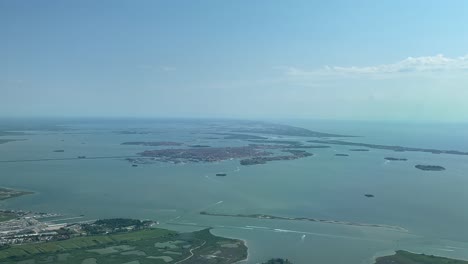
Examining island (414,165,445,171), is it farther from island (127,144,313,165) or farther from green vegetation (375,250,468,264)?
green vegetation (375,250,468,264)

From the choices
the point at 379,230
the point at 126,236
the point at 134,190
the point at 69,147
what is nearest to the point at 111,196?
the point at 134,190

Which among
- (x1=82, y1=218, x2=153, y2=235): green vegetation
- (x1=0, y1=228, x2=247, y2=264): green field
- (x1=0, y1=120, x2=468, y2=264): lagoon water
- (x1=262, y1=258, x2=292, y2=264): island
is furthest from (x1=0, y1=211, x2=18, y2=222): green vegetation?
(x1=262, y1=258, x2=292, y2=264): island

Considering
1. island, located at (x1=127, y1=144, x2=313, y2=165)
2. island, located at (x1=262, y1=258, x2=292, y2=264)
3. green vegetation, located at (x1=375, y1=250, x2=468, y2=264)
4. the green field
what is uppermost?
island, located at (x1=127, y1=144, x2=313, y2=165)

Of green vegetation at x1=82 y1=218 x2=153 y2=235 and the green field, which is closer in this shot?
the green field

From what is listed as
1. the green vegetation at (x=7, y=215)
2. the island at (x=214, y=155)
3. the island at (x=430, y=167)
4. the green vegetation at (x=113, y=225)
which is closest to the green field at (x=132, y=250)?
the green vegetation at (x=113, y=225)

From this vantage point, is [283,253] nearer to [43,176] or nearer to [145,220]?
[145,220]

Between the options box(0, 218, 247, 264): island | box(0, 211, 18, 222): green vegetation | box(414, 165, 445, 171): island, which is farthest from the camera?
box(414, 165, 445, 171): island

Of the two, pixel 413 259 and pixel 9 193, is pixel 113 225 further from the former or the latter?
pixel 413 259
